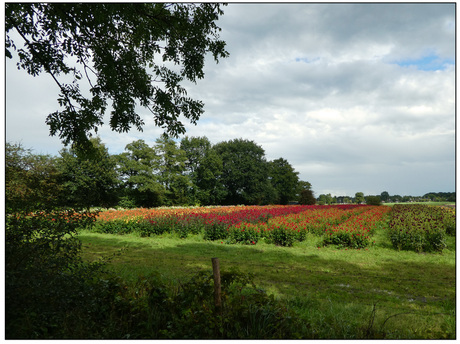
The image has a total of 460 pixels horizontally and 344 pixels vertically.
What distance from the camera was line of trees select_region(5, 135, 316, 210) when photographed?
106 feet

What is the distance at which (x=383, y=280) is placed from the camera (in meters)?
6.49

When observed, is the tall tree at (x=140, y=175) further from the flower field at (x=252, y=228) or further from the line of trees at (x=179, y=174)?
the flower field at (x=252, y=228)

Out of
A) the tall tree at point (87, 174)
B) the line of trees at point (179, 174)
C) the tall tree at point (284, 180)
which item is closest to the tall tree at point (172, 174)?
the line of trees at point (179, 174)

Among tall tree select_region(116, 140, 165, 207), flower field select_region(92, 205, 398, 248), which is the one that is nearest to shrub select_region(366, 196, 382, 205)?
flower field select_region(92, 205, 398, 248)

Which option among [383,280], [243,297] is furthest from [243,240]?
[243,297]

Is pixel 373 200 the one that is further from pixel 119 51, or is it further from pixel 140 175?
pixel 119 51

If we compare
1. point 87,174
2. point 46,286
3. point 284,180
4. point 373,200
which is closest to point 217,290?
point 46,286

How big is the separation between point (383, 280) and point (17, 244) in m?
7.15

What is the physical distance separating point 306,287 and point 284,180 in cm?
5127

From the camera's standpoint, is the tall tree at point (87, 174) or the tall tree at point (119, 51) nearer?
the tall tree at point (119, 51)

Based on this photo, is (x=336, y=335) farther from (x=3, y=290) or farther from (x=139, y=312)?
(x=3, y=290)

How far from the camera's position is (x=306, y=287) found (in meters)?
5.81

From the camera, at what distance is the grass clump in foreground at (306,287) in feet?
10.6

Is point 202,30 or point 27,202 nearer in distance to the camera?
point 27,202
